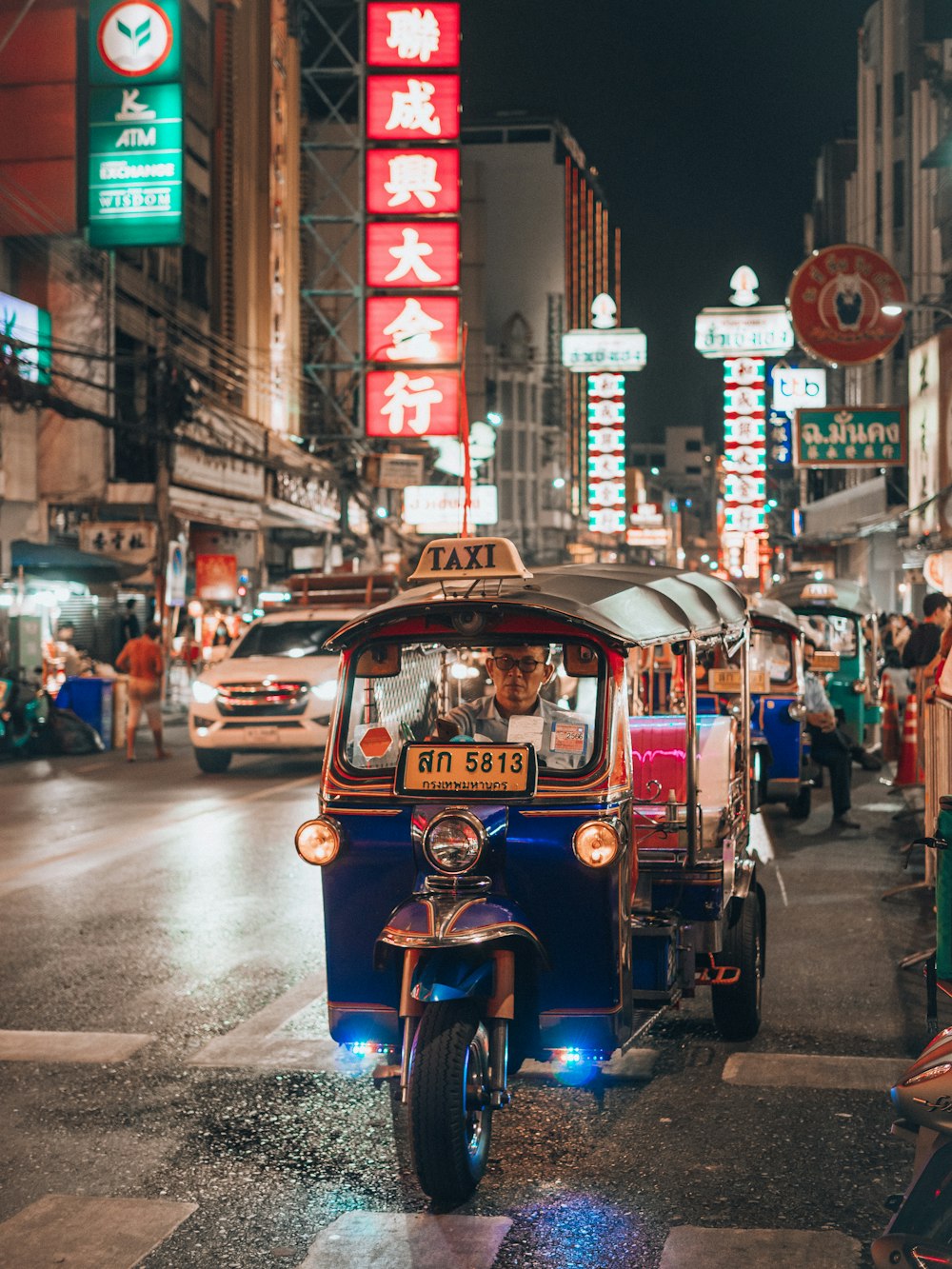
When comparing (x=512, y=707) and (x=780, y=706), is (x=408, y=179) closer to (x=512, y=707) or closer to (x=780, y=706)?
(x=780, y=706)

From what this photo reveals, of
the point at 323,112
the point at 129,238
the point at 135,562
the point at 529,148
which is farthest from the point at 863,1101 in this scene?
the point at 529,148

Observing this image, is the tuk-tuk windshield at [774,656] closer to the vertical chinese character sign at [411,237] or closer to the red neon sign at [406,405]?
the vertical chinese character sign at [411,237]

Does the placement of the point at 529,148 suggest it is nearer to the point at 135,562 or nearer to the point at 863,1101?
the point at 135,562

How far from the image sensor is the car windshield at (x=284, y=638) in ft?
64.5

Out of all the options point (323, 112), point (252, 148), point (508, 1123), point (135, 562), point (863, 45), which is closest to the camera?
point (508, 1123)

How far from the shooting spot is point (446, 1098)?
4605 mm

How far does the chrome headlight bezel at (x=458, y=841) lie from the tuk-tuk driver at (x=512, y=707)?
1.67 feet

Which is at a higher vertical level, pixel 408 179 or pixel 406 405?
pixel 408 179

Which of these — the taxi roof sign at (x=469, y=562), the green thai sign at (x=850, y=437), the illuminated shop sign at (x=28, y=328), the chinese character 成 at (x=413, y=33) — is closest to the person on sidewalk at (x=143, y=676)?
the illuminated shop sign at (x=28, y=328)

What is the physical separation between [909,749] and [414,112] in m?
24.2

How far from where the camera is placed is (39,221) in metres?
28.3

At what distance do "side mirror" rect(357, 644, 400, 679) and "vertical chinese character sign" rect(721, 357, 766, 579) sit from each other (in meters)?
48.2

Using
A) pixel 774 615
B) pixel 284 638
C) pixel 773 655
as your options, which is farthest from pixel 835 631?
pixel 284 638

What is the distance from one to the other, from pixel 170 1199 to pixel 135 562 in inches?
900
